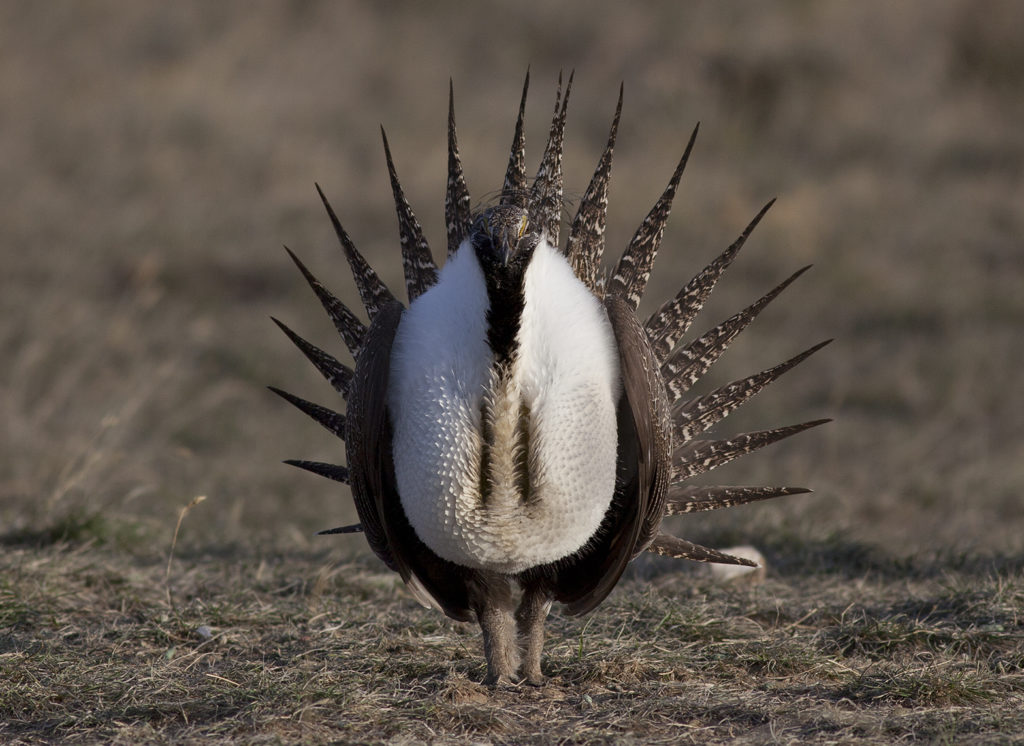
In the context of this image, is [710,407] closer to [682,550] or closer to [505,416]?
[682,550]

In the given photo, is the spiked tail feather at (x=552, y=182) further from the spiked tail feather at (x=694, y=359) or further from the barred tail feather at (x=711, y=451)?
the barred tail feather at (x=711, y=451)

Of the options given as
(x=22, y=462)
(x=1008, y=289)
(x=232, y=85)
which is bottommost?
(x=22, y=462)

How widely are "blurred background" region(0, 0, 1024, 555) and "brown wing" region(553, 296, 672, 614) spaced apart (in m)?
1.39

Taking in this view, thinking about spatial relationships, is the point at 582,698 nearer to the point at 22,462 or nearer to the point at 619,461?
the point at 619,461

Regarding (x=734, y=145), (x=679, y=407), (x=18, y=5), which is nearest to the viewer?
(x=679, y=407)

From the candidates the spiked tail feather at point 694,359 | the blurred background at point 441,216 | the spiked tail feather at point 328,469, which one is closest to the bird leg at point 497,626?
the spiked tail feather at point 328,469

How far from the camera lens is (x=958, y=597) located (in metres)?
3.19

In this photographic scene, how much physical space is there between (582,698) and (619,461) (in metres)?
0.49

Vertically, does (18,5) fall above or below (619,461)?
above

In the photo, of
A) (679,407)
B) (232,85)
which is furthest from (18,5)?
(679,407)

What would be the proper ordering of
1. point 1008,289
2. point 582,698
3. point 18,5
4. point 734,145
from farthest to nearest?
1. point 18,5
2. point 734,145
3. point 1008,289
4. point 582,698

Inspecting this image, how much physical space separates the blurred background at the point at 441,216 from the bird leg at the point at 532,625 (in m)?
1.37

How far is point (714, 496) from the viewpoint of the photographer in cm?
307

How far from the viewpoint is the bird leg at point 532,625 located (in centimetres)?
280
